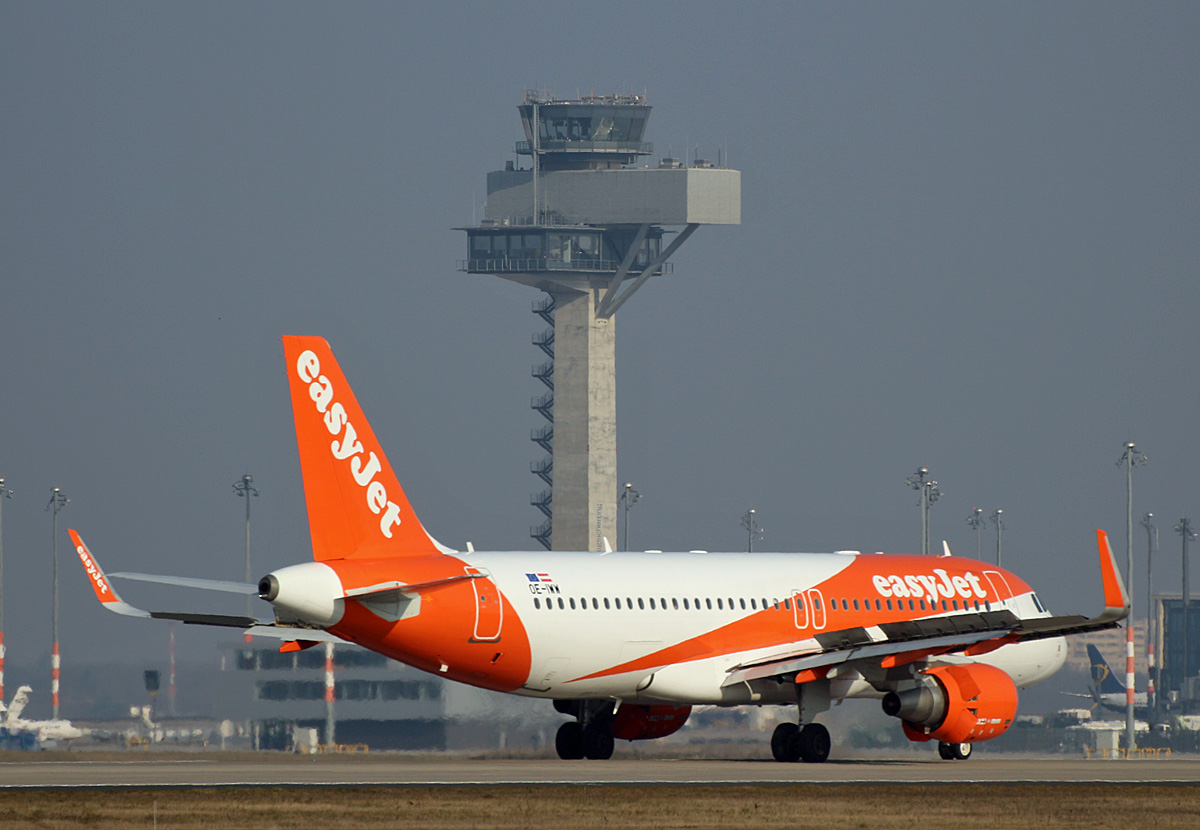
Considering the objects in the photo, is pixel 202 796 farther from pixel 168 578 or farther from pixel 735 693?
pixel 735 693

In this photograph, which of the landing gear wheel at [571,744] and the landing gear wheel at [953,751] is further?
the landing gear wheel at [953,751]

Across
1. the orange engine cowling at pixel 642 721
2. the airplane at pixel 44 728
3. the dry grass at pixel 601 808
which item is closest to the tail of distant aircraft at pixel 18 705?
the airplane at pixel 44 728

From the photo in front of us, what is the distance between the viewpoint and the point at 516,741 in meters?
49.0

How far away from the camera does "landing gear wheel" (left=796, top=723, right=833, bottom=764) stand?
39.0 m

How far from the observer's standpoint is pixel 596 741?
40219 millimetres

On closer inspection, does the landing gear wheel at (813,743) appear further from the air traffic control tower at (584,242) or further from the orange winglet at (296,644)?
the air traffic control tower at (584,242)

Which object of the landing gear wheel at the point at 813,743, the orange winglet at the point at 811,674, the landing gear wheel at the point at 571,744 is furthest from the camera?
the landing gear wheel at the point at 571,744

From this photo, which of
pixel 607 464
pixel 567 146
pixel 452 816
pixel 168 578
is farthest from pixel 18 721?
pixel 567 146

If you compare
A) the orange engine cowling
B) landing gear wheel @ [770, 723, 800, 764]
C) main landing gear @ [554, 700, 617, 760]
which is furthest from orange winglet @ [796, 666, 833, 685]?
main landing gear @ [554, 700, 617, 760]

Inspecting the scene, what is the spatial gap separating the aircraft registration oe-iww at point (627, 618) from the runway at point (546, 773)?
1.25m

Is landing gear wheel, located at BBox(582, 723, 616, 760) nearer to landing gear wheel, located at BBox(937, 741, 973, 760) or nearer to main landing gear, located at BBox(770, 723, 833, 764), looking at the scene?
main landing gear, located at BBox(770, 723, 833, 764)

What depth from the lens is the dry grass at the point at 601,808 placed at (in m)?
25.1

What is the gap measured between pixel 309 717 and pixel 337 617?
91.0 ft

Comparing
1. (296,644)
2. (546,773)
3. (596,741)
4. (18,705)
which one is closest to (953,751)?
(596,741)
